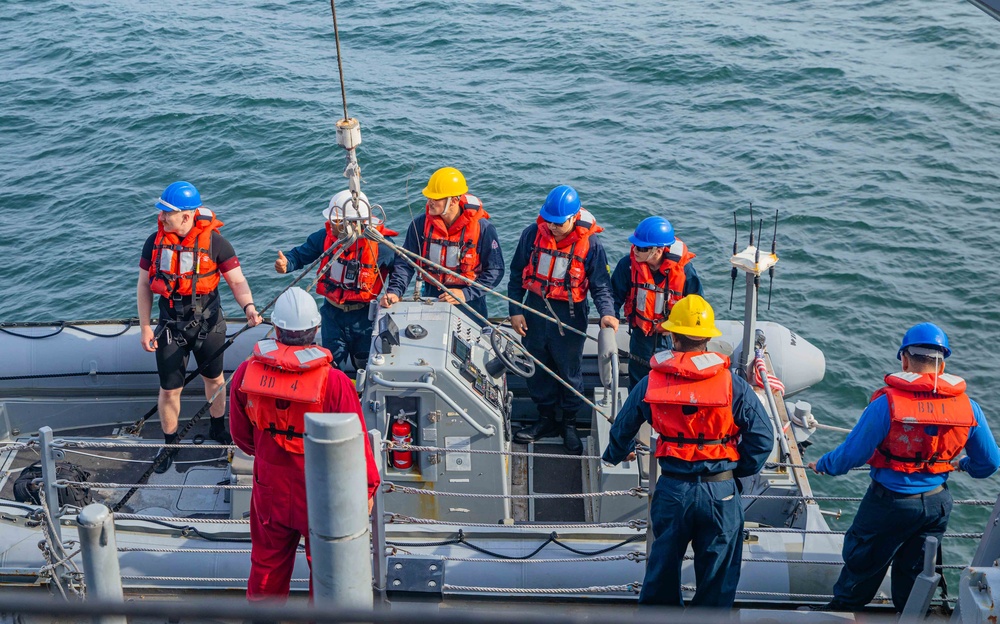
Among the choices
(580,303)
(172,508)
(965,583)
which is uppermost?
(965,583)

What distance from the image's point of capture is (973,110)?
14969mm

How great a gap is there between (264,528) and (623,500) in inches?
89.2

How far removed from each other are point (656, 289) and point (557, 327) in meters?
0.71

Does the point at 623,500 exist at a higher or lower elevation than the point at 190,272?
lower

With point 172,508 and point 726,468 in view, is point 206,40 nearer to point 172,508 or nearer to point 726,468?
point 172,508

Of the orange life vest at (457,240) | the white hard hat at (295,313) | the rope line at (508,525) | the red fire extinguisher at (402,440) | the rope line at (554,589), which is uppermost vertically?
the white hard hat at (295,313)

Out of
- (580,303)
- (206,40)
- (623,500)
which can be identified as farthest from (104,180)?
(623,500)

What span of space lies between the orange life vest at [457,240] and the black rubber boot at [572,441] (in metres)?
1.17

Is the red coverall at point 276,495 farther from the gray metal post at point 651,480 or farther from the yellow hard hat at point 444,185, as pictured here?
the yellow hard hat at point 444,185

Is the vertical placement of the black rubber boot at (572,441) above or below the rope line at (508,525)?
below

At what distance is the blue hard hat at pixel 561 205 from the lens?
604 cm

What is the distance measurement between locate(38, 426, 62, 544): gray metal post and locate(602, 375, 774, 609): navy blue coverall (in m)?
2.54

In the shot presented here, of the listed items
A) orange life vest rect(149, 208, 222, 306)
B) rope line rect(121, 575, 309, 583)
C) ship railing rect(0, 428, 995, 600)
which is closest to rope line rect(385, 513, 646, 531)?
ship railing rect(0, 428, 995, 600)

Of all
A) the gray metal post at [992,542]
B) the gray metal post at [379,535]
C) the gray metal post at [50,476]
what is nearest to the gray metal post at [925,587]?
the gray metal post at [992,542]
